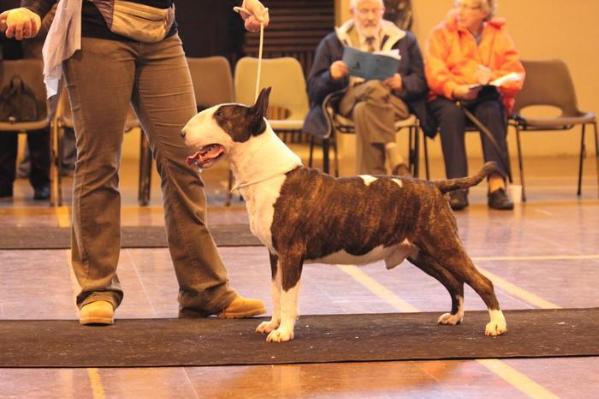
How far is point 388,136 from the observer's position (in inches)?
330

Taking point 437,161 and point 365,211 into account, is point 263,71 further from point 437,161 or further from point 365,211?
point 365,211

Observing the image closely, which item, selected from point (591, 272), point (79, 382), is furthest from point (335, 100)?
point (79, 382)

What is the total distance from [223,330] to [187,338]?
18 cm

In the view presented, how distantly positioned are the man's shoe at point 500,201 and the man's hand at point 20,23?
447 centimetres

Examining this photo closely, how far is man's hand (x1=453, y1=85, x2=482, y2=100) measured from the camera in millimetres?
8344

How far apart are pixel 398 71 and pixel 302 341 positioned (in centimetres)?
486

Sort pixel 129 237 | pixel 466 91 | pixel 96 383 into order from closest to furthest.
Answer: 1. pixel 96 383
2. pixel 129 237
3. pixel 466 91

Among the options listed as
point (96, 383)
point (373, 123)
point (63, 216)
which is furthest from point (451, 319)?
point (373, 123)

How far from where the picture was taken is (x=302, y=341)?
157 inches

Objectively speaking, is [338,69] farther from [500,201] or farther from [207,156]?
[207,156]

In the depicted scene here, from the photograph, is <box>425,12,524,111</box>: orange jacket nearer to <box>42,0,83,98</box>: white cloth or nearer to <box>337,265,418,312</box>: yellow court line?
<box>337,265,418,312</box>: yellow court line

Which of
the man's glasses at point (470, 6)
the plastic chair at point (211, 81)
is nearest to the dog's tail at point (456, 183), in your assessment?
the man's glasses at point (470, 6)

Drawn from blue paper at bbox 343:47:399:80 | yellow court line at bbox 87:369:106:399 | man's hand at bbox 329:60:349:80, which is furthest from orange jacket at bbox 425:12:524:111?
yellow court line at bbox 87:369:106:399

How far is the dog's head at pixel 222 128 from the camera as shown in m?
4.06
